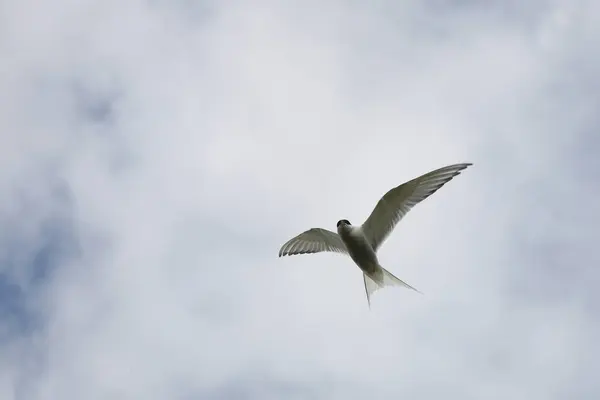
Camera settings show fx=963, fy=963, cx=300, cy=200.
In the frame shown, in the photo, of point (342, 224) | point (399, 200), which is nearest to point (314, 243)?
point (342, 224)

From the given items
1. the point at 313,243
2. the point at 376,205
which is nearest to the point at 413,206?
the point at 376,205

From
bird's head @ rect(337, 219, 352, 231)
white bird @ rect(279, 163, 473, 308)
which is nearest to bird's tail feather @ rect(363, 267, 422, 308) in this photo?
white bird @ rect(279, 163, 473, 308)

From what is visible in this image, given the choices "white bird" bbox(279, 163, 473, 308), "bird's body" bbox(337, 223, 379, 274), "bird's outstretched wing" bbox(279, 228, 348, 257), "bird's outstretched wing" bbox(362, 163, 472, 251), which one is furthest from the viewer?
"bird's outstretched wing" bbox(279, 228, 348, 257)

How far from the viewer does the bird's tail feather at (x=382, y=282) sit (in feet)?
64.0

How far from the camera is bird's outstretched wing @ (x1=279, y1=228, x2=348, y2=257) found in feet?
67.1

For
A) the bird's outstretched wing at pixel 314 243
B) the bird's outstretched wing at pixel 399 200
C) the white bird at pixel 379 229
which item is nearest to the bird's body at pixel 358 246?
the white bird at pixel 379 229

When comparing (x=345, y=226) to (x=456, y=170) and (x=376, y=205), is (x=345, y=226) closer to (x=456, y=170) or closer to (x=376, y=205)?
(x=376, y=205)

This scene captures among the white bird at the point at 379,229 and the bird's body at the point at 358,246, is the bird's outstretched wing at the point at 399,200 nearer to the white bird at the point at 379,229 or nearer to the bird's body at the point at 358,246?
the white bird at the point at 379,229

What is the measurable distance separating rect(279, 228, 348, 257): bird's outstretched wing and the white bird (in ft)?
0.08

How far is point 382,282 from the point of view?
64.7 feet

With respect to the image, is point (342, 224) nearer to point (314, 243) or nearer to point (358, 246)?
point (358, 246)

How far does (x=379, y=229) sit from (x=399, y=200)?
2.93ft

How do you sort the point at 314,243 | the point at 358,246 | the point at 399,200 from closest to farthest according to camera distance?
the point at 399,200 < the point at 358,246 < the point at 314,243

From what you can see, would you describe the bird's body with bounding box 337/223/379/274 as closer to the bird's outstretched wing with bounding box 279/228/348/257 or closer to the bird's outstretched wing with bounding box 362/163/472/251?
the bird's outstretched wing with bounding box 362/163/472/251
